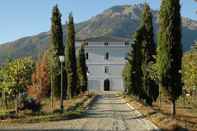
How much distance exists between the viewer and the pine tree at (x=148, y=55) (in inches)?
2112

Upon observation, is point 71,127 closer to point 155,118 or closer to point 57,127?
point 57,127

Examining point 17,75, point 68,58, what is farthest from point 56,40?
point 68,58

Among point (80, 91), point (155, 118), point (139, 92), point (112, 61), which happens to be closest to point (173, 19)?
point (155, 118)

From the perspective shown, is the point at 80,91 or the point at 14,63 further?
the point at 80,91

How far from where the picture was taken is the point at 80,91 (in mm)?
90000

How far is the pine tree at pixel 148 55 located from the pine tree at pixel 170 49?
54.0 ft

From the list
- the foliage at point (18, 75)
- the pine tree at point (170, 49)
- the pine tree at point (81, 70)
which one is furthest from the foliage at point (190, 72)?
the pine tree at point (81, 70)

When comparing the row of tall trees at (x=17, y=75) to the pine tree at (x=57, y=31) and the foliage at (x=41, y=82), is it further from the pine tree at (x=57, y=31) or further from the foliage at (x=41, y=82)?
the foliage at (x=41, y=82)

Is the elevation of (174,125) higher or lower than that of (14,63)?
lower

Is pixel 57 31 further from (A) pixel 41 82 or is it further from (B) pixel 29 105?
(A) pixel 41 82

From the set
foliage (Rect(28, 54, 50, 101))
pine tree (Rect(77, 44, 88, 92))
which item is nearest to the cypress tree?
foliage (Rect(28, 54, 50, 101))

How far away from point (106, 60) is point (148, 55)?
2596 inches

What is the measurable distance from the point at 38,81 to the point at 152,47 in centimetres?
4329

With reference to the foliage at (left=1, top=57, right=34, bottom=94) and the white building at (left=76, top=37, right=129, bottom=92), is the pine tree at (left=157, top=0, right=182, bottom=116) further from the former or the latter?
the white building at (left=76, top=37, right=129, bottom=92)
